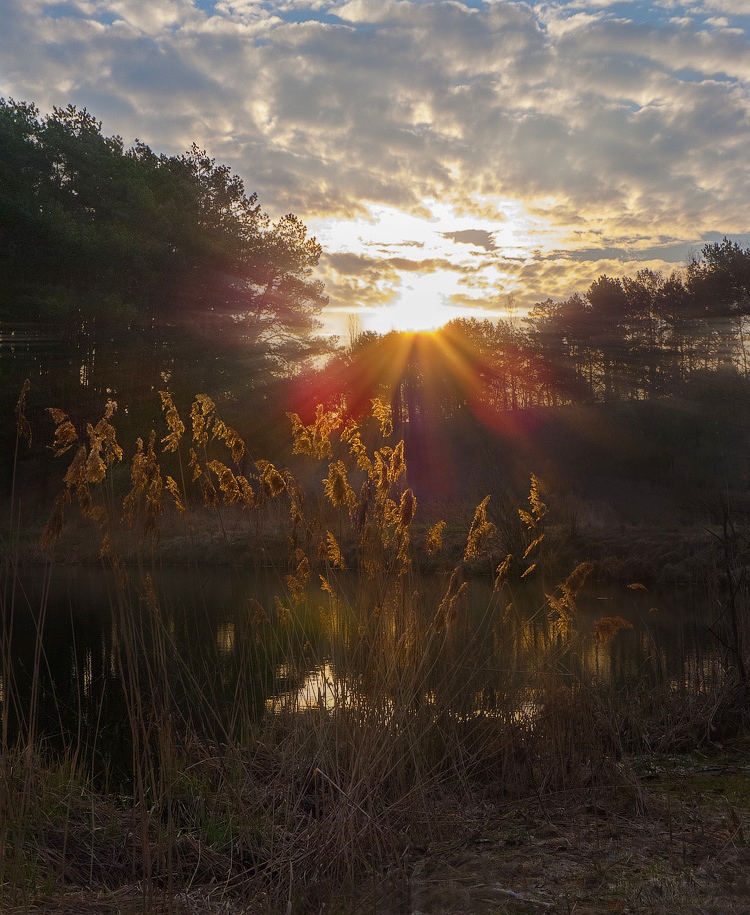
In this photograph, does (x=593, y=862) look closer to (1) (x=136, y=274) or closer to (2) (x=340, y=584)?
(2) (x=340, y=584)

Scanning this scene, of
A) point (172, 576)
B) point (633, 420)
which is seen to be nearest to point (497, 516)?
point (172, 576)

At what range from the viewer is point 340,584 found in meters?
3.37

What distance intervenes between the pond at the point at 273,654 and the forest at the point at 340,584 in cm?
5

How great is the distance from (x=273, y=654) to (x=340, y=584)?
69 cm

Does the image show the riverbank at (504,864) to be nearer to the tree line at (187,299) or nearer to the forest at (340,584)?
→ the forest at (340,584)

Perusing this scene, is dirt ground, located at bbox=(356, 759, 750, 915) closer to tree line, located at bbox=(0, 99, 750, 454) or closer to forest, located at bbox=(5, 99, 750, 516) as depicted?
forest, located at bbox=(5, 99, 750, 516)

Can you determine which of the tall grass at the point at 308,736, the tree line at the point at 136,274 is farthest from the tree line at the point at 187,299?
the tall grass at the point at 308,736

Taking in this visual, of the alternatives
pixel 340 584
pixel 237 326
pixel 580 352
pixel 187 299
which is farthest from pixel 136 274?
pixel 340 584

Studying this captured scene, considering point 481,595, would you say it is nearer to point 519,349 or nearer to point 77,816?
point 77,816

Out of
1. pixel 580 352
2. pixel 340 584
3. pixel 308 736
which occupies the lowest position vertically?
pixel 308 736

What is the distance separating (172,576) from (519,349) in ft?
59.9

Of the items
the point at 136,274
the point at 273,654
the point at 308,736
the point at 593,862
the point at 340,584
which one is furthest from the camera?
the point at 136,274

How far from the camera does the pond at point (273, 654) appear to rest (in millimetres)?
3379

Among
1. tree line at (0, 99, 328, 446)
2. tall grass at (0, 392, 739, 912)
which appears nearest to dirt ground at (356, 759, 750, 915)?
tall grass at (0, 392, 739, 912)
